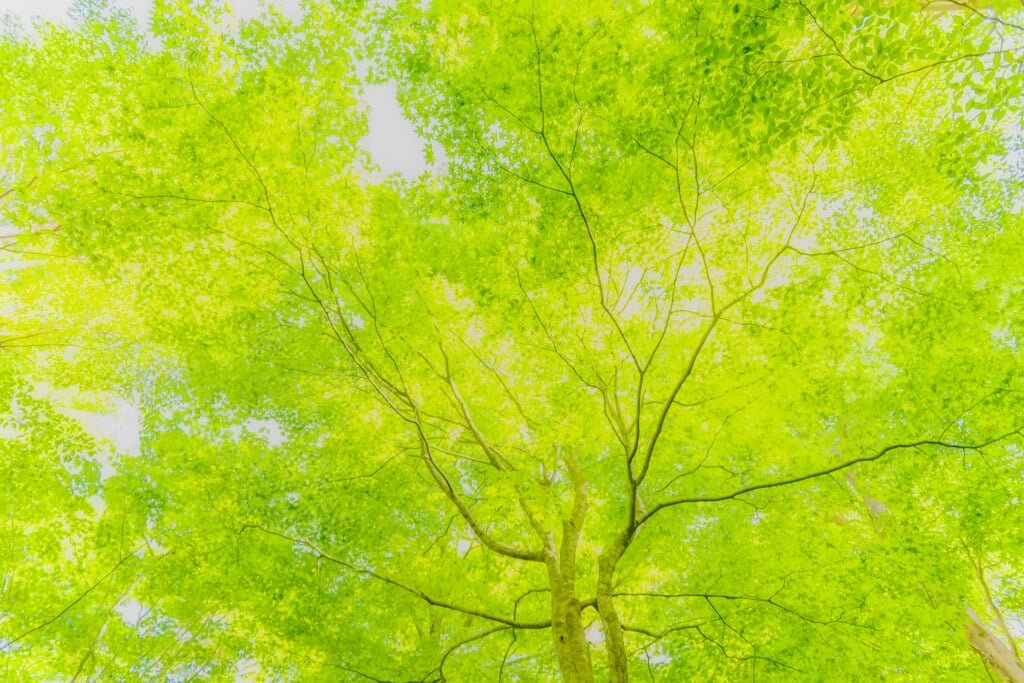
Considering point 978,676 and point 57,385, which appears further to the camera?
point 57,385

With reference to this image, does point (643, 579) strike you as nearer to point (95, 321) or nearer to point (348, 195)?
point (348, 195)

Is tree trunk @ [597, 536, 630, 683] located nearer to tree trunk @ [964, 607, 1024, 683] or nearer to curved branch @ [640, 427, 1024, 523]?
curved branch @ [640, 427, 1024, 523]

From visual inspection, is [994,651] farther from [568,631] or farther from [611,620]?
[568,631]

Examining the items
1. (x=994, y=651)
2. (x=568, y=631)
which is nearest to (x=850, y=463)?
(x=568, y=631)

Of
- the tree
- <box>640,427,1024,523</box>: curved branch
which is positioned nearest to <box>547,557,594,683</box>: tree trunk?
the tree

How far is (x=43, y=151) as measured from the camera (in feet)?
26.7

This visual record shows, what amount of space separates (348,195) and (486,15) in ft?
9.95

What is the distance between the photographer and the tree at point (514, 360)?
19.8ft

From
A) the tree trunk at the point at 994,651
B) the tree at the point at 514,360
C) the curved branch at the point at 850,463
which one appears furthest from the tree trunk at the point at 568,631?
the tree trunk at the point at 994,651

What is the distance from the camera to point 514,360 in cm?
901

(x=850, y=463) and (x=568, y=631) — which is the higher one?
(x=850, y=463)

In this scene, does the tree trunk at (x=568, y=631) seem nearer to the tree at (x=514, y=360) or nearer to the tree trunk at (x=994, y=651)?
the tree at (x=514, y=360)

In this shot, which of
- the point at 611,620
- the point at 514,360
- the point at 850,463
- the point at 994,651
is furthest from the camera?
the point at 514,360

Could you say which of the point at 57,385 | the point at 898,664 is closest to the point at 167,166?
the point at 57,385
